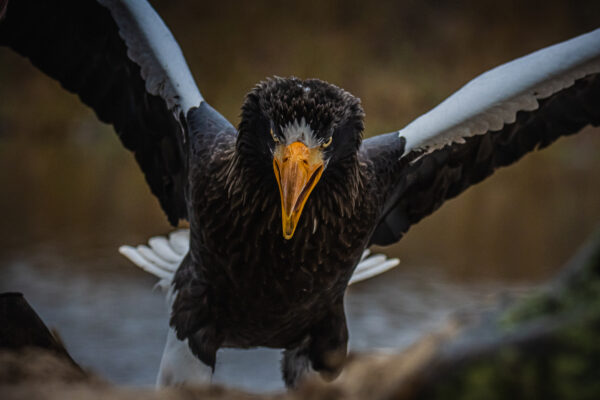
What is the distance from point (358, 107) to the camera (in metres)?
2.29

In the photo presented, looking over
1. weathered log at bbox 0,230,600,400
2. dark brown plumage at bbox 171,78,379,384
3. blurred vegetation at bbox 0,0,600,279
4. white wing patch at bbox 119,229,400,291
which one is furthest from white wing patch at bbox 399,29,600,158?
blurred vegetation at bbox 0,0,600,279

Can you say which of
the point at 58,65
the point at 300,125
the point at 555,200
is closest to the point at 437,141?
the point at 300,125

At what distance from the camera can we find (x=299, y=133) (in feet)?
6.61

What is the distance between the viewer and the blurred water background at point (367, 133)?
23.5ft

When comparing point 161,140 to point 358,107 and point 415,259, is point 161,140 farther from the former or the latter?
point 415,259

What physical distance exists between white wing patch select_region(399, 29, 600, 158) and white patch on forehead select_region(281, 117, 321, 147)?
97 centimetres

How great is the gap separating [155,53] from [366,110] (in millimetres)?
22284

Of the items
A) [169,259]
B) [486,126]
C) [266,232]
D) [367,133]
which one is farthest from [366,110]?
[266,232]

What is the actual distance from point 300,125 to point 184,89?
103 centimetres

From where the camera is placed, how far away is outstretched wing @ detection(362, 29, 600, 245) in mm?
2850

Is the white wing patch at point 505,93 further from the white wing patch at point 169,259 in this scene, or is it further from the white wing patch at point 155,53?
the white wing patch at point 155,53

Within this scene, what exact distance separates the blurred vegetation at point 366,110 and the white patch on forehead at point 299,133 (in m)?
7.23

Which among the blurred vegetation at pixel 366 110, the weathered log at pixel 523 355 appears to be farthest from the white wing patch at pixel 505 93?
the blurred vegetation at pixel 366 110

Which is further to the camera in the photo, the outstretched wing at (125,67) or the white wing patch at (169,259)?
the white wing patch at (169,259)
